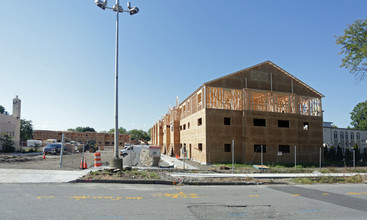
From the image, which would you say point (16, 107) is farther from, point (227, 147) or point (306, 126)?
point (306, 126)

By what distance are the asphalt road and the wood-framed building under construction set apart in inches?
582

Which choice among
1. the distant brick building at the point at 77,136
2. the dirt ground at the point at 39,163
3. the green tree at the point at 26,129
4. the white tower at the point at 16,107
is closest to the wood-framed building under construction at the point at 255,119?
the dirt ground at the point at 39,163

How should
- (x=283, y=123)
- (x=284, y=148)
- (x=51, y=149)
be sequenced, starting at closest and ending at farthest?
1. (x=284, y=148)
2. (x=283, y=123)
3. (x=51, y=149)

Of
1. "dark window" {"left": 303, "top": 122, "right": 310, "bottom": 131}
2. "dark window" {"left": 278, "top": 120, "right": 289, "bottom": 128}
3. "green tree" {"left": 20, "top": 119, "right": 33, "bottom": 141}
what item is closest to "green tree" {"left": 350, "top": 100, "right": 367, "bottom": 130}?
"dark window" {"left": 303, "top": 122, "right": 310, "bottom": 131}

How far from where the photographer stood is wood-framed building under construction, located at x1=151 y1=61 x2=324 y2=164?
25188 mm

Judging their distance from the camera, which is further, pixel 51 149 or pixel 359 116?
pixel 359 116

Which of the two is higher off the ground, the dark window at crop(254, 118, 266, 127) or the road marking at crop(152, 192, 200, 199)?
the dark window at crop(254, 118, 266, 127)

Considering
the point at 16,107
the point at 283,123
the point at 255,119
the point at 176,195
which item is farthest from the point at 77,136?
the point at 176,195

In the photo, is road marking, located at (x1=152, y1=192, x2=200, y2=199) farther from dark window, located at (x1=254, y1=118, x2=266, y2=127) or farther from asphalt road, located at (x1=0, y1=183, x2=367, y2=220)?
dark window, located at (x1=254, y1=118, x2=266, y2=127)

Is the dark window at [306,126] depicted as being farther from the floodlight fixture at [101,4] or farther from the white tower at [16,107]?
the white tower at [16,107]

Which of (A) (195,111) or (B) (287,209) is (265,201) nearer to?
(B) (287,209)

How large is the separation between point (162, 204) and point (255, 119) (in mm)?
21267

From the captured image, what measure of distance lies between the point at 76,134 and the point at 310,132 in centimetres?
6712

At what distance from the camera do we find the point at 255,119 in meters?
27.0
